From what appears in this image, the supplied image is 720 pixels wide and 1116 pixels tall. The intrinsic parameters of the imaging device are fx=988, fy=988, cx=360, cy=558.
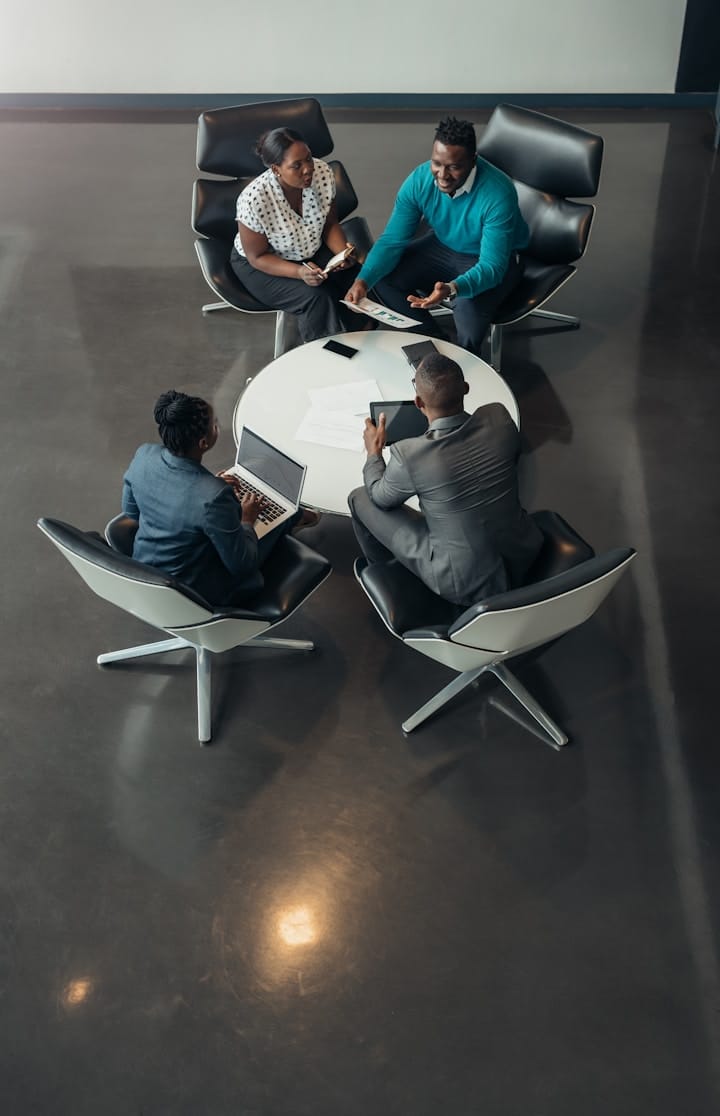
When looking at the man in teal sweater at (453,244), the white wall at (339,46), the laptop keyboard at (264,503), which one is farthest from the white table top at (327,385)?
the white wall at (339,46)

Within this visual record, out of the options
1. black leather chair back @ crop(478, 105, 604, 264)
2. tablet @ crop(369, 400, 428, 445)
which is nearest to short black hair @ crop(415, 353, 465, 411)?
tablet @ crop(369, 400, 428, 445)

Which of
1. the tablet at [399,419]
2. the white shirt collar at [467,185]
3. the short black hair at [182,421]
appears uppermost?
the white shirt collar at [467,185]

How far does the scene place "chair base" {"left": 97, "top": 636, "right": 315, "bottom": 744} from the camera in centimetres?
319

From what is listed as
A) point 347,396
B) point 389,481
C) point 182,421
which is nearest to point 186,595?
point 182,421

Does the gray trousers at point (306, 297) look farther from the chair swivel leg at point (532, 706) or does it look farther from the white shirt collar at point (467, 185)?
the chair swivel leg at point (532, 706)

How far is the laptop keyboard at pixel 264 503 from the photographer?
320 cm

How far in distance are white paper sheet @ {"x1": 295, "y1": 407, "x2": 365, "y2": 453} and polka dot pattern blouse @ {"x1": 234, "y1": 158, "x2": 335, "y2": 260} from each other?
1149 mm

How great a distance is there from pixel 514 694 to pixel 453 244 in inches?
90.9

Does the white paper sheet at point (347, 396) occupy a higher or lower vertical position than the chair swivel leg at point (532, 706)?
higher

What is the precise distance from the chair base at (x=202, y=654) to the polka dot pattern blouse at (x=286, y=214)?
6.42 ft

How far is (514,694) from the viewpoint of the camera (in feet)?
10.6

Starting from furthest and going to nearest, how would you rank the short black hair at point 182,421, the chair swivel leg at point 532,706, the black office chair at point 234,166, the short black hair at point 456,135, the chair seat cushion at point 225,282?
the black office chair at point 234,166
the chair seat cushion at point 225,282
the short black hair at point 456,135
the chair swivel leg at point 532,706
the short black hair at point 182,421

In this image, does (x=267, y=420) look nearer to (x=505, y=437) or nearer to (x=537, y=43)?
(x=505, y=437)

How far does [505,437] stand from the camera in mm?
2875
